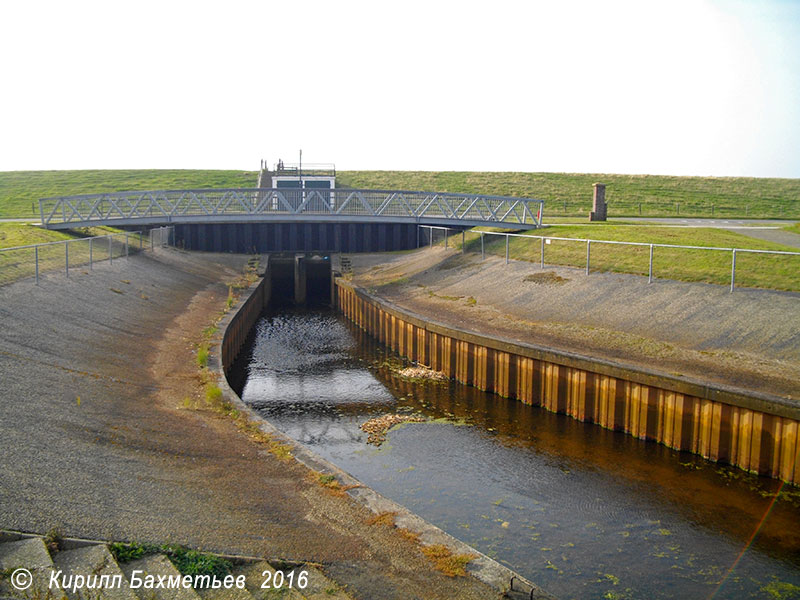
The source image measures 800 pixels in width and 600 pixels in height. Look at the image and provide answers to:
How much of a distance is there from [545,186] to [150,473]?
76.3 metres

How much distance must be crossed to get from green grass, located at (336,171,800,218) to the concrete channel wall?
41.8 metres

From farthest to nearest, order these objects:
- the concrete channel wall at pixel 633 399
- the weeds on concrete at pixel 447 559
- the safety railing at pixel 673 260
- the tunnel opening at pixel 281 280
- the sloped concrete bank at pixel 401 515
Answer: the tunnel opening at pixel 281 280 → the safety railing at pixel 673 260 → the concrete channel wall at pixel 633 399 → the weeds on concrete at pixel 447 559 → the sloped concrete bank at pixel 401 515

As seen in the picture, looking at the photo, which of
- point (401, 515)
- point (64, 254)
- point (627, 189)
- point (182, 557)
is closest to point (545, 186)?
point (627, 189)

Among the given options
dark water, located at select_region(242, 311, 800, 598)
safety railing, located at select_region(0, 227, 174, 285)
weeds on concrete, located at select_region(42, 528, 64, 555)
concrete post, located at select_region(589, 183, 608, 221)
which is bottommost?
dark water, located at select_region(242, 311, 800, 598)

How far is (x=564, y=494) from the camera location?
14750 mm

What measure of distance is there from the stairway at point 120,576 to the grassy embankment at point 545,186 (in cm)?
5960

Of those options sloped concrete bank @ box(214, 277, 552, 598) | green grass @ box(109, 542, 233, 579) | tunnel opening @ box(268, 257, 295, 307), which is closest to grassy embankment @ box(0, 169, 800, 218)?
tunnel opening @ box(268, 257, 295, 307)

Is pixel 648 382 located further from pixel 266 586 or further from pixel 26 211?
pixel 26 211

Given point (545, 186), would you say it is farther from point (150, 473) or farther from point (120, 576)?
point (120, 576)

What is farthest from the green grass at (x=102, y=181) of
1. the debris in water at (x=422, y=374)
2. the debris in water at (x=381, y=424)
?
the debris in water at (x=381, y=424)

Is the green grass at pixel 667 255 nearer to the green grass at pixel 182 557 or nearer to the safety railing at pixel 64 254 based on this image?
the safety railing at pixel 64 254

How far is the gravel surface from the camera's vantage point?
889 cm

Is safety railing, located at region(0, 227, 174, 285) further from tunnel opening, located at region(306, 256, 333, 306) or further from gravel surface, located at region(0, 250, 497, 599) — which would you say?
tunnel opening, located at region(306, 256, 333, 306)

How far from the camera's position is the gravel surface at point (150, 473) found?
8891 mm
